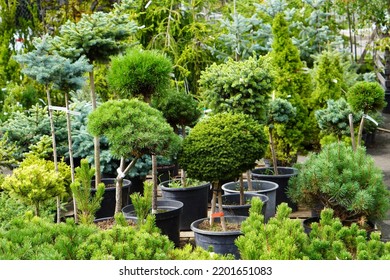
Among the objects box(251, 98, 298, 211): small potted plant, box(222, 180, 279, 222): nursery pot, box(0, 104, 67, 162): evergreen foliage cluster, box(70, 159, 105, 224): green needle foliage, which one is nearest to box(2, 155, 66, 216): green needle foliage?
box(70, 159, 105, 224): green needle foliage

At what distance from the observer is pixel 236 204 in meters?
5.55

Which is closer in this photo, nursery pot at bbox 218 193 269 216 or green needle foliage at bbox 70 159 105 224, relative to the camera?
green needle foliage at bbox 70 159 105 224

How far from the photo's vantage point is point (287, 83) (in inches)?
285

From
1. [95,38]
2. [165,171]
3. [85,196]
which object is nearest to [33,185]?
[85,196]

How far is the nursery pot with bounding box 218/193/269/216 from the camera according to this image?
520cm

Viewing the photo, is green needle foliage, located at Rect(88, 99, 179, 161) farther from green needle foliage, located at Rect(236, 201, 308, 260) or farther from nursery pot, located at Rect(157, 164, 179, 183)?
nursery pot, located at Rect(157, 164, 179, 183)

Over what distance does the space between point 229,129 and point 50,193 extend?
4.42 ft

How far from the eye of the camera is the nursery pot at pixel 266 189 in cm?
569

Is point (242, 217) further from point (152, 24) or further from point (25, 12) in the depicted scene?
point (25, 12)

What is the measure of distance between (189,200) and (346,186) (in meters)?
1.44

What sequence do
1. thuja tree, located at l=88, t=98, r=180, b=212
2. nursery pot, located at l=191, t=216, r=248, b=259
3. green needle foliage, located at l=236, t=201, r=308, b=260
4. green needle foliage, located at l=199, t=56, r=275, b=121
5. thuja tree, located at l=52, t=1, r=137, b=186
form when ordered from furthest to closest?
green needle foliage, located at l=199, t=56, r=275, b=121
thuja tree, located at l=52, t=1, r=137, b=186
nursery pot, located at l=191, t=216, r=248, b=259
thuja tree, located at l=88, t=98, r=180, b=212
green needle foliage, located at l=236, t=201, r=308, b=260

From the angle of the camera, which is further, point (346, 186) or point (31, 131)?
point (31, 131)

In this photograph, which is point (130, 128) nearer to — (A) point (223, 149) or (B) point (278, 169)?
(A) point (223, 149)

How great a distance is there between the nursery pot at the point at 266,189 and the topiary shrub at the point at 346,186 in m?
0.46
